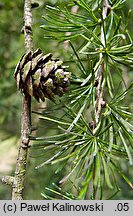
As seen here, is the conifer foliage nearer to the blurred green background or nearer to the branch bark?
the branch bark

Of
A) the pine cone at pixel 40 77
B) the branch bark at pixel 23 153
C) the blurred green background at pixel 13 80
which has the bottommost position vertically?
the branch bark at pixel 23 153

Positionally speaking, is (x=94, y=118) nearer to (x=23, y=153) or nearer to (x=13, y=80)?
(x=23, y=153)

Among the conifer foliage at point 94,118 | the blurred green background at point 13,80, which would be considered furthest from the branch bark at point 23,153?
the blurred green background at point 13,80

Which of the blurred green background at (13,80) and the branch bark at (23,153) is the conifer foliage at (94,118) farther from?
the blurred green background at (13,80)

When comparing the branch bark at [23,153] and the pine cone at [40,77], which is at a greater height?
the pine cone at [40,77]

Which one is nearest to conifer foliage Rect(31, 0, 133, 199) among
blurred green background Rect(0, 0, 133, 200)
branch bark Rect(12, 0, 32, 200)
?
branch bark Rect(12, 0, 32, 200)

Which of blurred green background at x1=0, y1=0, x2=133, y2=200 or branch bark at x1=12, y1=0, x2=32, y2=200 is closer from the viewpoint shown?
branch bark at x1=12, y1=0, x2=32, y2=200

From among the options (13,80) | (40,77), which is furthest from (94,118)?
(13,80)

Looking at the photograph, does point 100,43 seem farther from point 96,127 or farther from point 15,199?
point 15,199
